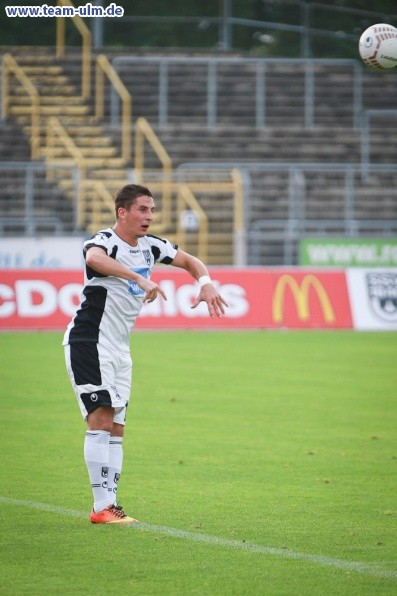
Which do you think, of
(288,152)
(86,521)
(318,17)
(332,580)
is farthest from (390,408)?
(318,17)

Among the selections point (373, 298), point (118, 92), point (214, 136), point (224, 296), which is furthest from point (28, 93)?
point (373, 298)

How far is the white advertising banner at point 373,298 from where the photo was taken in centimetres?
2372

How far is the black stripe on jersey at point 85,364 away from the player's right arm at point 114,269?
494 millimetres

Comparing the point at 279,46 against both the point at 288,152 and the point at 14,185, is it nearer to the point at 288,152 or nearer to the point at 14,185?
the point at 288,152

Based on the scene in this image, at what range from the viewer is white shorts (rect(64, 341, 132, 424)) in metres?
7.86

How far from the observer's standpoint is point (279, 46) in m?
38.3

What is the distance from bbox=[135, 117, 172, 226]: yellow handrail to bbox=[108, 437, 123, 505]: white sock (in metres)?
A: 22.0

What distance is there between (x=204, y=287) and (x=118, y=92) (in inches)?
1038

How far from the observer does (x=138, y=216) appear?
7945mm

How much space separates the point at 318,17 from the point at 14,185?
11019 mm

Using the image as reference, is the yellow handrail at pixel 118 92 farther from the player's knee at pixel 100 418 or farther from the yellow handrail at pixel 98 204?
the player's knee at pixel 100 418

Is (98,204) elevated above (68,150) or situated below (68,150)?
below

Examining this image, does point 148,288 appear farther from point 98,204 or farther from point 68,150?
point 68,150

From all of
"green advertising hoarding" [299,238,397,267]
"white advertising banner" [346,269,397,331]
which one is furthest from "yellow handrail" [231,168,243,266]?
"white advertising banner" [346,269,397,331]
